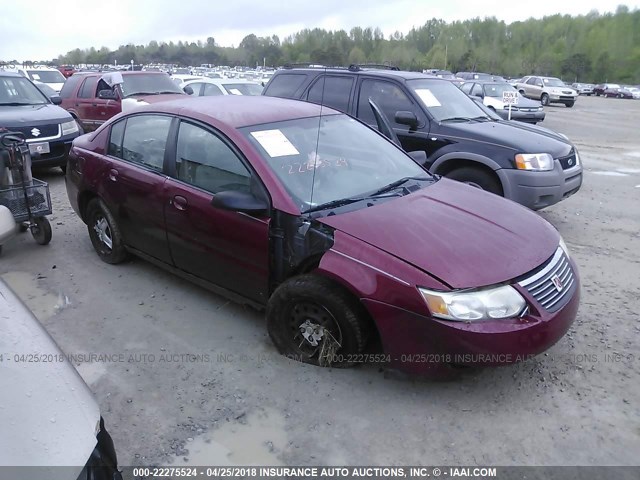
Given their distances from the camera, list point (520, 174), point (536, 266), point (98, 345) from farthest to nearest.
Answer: point (520, 174)
point (98, 345)
point (536, 266)

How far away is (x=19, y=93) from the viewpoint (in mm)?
9023

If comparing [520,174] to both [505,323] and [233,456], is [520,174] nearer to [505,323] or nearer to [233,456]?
Answer: [505,323]

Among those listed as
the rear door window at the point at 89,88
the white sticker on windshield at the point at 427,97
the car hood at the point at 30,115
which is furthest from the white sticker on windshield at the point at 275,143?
the rear door window at the point at 89,88

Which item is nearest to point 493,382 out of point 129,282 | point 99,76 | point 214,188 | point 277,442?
point 277,442

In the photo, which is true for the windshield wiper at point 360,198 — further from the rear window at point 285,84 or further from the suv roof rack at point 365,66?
the rear window at point 285,84

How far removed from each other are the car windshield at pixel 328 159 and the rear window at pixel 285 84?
10.9 ft

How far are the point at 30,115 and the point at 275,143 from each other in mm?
6208

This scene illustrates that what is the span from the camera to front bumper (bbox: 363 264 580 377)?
2826mm

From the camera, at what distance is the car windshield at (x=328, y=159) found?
140 inches

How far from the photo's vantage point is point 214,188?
379 cm

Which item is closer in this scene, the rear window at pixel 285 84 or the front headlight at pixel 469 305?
the front headlight at pixel 469 305

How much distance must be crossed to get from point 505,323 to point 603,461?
32.1 inches

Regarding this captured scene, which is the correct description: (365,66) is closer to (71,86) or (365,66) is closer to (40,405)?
(40,405)

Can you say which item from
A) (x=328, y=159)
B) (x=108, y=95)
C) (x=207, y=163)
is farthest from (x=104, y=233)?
(x=108, y=95)
